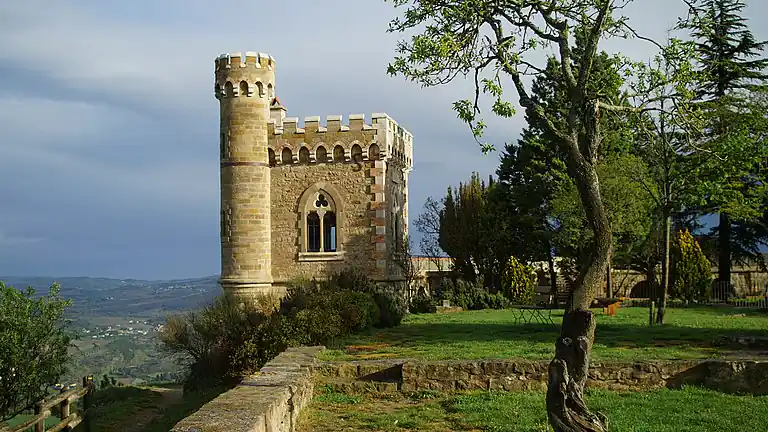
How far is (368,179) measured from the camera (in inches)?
1029

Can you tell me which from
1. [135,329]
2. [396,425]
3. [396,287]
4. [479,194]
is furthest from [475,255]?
[135,329]

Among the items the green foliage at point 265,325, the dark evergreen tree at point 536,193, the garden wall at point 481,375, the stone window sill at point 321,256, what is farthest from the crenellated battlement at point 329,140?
the garden wall at point 481,375

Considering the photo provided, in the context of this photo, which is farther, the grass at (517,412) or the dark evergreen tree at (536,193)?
the dark evergreen tree at (536,193)

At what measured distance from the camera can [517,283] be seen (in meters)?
31.2

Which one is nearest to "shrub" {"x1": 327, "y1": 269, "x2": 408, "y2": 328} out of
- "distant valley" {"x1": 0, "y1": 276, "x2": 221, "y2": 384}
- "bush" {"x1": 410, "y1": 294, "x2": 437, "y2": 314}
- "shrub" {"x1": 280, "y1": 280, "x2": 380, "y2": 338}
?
"shrub" {"x1": 280, "y1": 280, "x2": 380, "y2": 338}

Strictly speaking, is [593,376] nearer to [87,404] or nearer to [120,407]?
[87,404]

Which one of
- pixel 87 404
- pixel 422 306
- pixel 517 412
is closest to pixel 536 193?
pixel 422 306

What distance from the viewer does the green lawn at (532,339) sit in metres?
13.0

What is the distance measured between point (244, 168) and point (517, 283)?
12.5m

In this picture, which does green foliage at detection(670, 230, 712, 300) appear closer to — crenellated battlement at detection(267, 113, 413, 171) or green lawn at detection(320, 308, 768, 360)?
green lawn at detection(320, 308, 768, 360)

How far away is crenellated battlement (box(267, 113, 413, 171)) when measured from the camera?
Result: 2612 cm

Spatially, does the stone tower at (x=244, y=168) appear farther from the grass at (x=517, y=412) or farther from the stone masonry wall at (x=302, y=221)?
the grass at (x=517, y=412)

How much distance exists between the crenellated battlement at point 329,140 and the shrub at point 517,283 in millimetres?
8474

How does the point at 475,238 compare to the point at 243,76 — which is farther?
the point at 475,238
